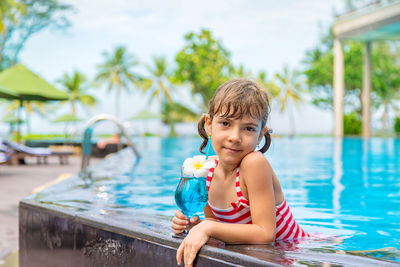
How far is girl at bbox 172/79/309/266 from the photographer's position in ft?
5.45

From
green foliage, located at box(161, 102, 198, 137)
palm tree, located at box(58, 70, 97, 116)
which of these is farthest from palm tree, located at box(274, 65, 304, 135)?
palm tree, located at box(58, 70, 97, 116)

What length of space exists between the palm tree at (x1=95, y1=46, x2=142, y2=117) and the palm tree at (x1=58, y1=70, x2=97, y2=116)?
2132 mm

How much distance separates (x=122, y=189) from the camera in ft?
14.4

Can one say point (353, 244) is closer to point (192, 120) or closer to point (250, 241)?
point (250, 241)

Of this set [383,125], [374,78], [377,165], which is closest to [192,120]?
[374,78]

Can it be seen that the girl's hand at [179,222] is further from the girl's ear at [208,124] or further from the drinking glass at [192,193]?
the girl's ear at [208,124]

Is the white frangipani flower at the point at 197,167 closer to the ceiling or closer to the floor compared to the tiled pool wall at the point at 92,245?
closer to the ceiling

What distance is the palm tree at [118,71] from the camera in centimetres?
4700

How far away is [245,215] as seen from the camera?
1800 millimetres

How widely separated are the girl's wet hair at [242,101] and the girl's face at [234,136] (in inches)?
0.9

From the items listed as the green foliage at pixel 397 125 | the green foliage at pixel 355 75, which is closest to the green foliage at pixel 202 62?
the green foliage at pixel 355 75

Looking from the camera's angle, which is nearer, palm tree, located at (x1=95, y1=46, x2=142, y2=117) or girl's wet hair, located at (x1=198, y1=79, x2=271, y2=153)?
girl's wet hair, located at (x1=198, y1=79, x2=271, y2=153)

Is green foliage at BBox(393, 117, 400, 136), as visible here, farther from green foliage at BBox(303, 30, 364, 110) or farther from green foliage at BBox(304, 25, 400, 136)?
green foliage at BBox(303, 30, 364, 110)

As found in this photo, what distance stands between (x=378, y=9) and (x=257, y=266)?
19098mm
